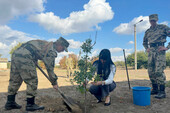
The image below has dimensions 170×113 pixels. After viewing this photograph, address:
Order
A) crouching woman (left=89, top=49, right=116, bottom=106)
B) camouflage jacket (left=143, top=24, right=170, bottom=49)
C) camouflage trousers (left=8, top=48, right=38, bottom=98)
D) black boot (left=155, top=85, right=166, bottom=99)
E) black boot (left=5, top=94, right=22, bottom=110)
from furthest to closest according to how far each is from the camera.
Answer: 1. camouflage jacket (left=143, top=24, right=170, bottom=49)
2. black boot (left=155, top=85, right=166, bottom=99)
3. crouching woman (left=89, top=49, right=116, bottom=106)
4. black boot (left=5, top=94, right=22, bottom=110)
5. camouflage trousers (left=8, top=48, right=38, bottom=98)

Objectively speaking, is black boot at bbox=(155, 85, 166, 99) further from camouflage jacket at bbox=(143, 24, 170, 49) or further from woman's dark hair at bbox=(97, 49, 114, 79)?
woman's dark hair at bbox=(97, 49, 114, 79)

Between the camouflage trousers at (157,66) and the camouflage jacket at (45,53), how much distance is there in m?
2.86

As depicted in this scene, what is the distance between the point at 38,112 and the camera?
9.68 ft

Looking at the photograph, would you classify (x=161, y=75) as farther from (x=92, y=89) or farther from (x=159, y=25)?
(x=92, y=89)

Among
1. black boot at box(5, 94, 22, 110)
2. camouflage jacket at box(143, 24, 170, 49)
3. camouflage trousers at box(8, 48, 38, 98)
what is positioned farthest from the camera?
camouflage jacket at box(143, 24, 170, 49)

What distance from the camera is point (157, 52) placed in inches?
158

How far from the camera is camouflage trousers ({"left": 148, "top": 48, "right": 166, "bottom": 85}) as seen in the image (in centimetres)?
390

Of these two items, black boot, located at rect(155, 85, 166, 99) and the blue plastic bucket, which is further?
black boot, located at rect(155, 85, 166, 99)

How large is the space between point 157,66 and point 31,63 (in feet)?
10.9

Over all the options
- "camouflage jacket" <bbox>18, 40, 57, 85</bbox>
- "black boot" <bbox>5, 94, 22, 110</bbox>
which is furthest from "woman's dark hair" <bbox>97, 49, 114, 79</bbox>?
"black boot" <bbox>5, 94, 22, 110</bbox>

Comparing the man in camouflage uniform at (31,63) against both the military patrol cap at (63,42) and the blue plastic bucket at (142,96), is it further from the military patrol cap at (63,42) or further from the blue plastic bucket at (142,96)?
the blue plastic bucket at (142,96)

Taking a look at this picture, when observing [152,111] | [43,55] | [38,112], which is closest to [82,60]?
[43,55]

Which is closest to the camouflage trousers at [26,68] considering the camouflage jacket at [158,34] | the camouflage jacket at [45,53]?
the camouflage jacket at [45,53]

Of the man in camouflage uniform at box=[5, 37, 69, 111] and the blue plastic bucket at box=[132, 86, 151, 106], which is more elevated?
the man in camouflage uniform at box=[5, 37, 69, 111]
